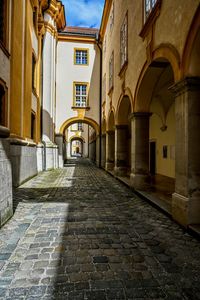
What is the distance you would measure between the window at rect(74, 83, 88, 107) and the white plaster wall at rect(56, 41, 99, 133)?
0.38 m

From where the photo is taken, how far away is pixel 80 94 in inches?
838

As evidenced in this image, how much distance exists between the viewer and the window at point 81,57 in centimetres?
2139

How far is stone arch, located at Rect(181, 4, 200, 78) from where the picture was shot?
426 centimetres

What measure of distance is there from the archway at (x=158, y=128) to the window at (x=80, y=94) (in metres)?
9.30

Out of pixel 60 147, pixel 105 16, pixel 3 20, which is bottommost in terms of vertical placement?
pixel 60 147

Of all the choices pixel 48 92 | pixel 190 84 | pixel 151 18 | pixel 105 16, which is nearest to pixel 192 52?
pixel 190 84

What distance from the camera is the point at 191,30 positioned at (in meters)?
4.41

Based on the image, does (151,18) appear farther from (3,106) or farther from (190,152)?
(3,106)

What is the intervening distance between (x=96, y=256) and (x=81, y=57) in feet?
68.7

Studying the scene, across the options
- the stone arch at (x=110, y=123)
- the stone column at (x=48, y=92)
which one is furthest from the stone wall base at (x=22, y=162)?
the stone arch at (x=110, y=123)

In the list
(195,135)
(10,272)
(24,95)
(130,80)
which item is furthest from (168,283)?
(24,95)

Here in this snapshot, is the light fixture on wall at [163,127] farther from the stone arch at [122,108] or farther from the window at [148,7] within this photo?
the window at [148,7]

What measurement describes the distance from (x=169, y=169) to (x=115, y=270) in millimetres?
10086

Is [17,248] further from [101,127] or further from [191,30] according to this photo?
[101,127]
